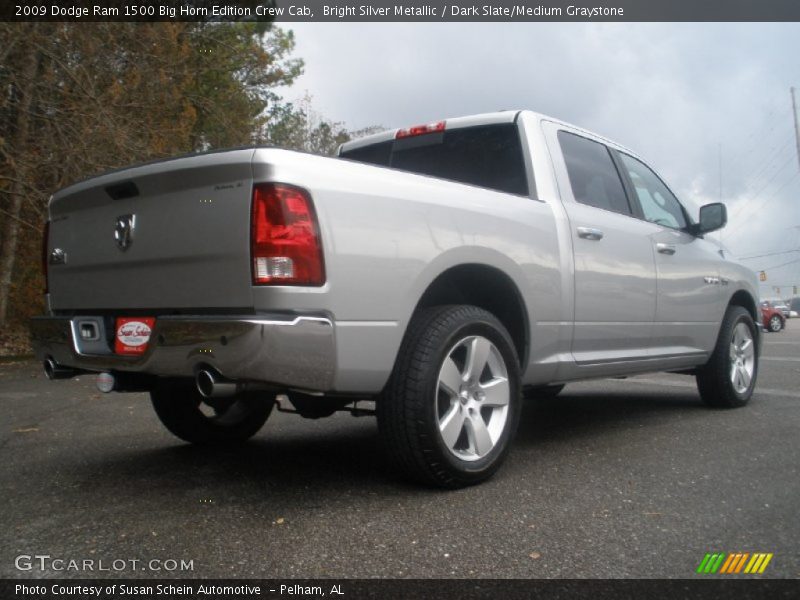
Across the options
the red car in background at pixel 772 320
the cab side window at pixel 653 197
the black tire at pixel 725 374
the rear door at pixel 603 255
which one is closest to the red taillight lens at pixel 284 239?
the rear door at pixel 603 255

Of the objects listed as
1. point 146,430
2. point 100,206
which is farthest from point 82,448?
point 100,206

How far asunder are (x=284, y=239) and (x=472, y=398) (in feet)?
3.88

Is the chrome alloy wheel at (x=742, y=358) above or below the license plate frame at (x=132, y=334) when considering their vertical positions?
below

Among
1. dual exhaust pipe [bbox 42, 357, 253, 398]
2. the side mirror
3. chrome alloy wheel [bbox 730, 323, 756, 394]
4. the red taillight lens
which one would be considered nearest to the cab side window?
the side mirror

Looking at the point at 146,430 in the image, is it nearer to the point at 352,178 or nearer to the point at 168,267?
the point at 168,267

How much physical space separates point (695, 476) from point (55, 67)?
1037 cm

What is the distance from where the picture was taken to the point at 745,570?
90.0 inches

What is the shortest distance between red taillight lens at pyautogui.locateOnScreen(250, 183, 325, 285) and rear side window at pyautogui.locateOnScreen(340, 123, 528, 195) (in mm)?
1724

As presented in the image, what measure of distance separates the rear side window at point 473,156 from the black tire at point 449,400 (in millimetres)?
1128

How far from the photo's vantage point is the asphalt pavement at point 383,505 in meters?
2.32

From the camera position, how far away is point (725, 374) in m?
5.43

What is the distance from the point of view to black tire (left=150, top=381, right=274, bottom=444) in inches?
156

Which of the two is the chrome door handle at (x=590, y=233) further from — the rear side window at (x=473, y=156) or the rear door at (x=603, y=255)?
the rear side window at (x=473, y=156)

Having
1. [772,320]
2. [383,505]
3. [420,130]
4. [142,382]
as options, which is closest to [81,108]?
[420,130]
